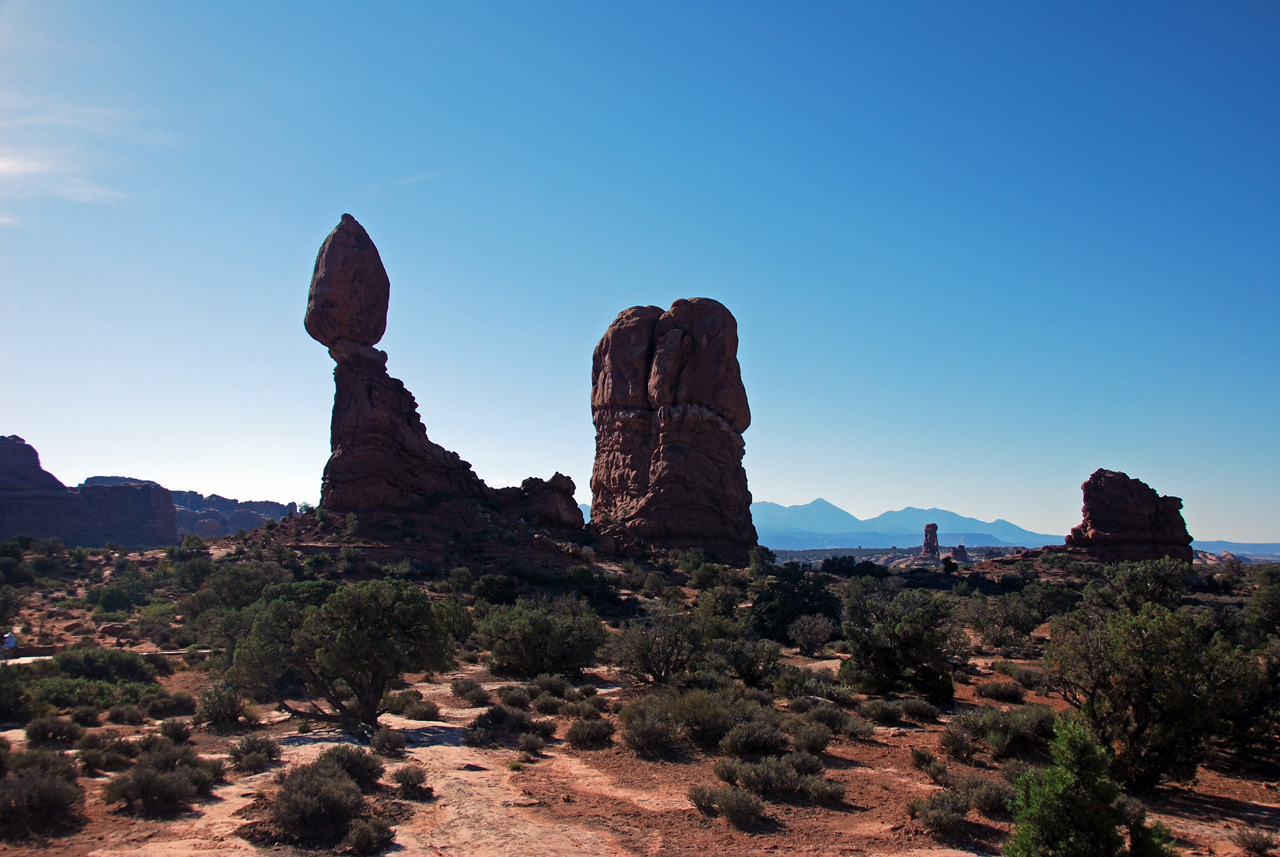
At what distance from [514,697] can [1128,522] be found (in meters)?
57.4

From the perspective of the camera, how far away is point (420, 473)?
4875cm

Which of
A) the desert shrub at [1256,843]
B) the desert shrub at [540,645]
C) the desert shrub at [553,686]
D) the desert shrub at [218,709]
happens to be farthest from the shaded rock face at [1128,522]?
the desert shrub at [218,709]

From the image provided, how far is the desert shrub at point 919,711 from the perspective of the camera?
17562 mm

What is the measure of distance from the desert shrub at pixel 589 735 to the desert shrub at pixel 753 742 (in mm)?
2608

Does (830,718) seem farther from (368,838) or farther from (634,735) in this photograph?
(368,838)

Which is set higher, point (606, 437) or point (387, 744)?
point (606, 437)

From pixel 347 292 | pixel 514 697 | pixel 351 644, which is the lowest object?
pixel 514 697

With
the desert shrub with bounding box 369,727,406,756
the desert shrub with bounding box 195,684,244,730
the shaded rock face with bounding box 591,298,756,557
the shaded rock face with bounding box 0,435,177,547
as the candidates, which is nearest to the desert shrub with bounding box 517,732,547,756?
the desert shrub with bounding box 369,727,406,756

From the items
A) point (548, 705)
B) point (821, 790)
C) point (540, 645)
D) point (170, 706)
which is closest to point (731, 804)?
point (821, 790)

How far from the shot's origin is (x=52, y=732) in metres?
14.0

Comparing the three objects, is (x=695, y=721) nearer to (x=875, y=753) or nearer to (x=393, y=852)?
(x=875, y=753)

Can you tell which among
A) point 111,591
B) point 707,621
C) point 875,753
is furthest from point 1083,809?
point 111,591

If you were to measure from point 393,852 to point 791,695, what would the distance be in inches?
494

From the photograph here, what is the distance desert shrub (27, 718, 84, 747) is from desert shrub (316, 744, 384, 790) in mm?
6168
